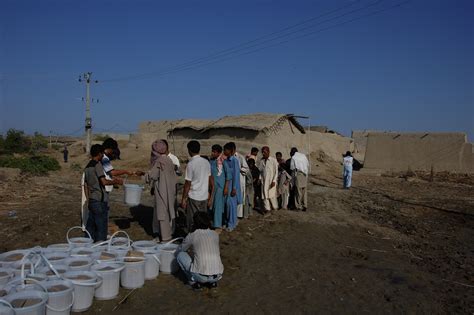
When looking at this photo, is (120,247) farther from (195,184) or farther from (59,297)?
(195,184)

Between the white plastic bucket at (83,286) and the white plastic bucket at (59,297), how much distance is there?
4.2 inches

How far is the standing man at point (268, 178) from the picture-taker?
383 inches

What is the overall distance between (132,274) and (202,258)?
85 centimetres

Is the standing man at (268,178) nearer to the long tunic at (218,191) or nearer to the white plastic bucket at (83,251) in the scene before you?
the long tunic at (218,191)

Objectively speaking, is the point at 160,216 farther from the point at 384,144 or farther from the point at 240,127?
the point at 384,144

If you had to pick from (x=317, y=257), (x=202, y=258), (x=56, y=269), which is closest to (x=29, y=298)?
(x=56, y=269)

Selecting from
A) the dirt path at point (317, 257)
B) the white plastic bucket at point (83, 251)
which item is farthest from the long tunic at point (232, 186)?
the white plastic bucket at point (83, 251)

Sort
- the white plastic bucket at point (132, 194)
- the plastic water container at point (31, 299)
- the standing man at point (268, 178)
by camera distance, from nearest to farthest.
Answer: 1. the plastic water container at point (31, 299)
2. the white plastic bucket at point (132, 194)
3. the standing man at point (268, 178)

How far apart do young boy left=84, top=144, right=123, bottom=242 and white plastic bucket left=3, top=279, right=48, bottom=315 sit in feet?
6.52

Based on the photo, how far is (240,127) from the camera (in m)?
20.1

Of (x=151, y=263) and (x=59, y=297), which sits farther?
(x=151, y=263)

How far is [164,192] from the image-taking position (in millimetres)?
6367

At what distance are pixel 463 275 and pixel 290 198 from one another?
505 cm

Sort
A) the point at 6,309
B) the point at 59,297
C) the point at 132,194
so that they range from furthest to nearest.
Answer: the point at 132,194, the point at 59,297, the point at 6,309
